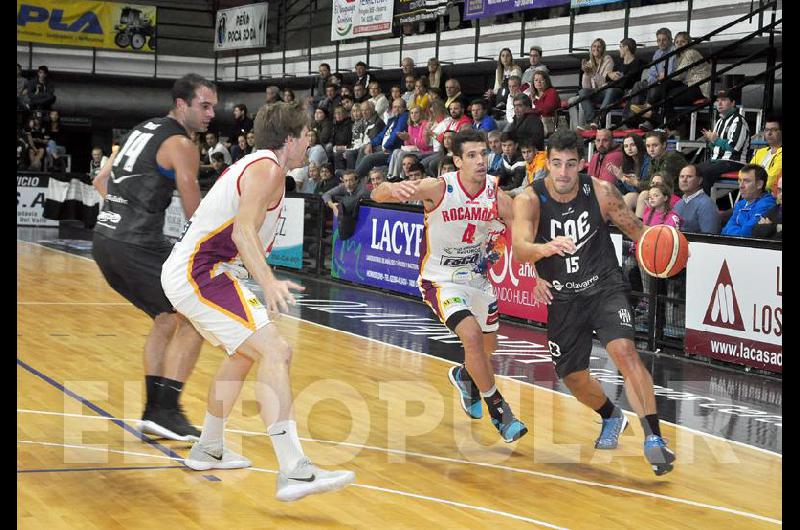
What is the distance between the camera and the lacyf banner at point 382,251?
14.4m

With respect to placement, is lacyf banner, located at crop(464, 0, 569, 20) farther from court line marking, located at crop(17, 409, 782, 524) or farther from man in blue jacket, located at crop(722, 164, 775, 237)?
court line marking, located at crop(17, 409, 782, 524)

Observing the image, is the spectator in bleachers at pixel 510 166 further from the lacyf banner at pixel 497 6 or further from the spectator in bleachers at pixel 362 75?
the spectator in bleachers at pixel 362 75

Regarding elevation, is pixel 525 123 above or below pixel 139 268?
above

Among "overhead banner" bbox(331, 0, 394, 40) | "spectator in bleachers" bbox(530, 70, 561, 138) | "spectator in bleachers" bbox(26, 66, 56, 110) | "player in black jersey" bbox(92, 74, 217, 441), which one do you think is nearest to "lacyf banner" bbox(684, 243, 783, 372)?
"spectator in bleachers" bbox(530, 70, 561, 138)

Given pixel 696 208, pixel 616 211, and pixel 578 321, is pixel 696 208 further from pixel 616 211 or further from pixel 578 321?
pixel 578 321

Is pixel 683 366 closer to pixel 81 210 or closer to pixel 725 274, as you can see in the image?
pixel 725 274

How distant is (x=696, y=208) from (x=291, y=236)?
7.76 meters

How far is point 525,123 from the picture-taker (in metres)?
15.1

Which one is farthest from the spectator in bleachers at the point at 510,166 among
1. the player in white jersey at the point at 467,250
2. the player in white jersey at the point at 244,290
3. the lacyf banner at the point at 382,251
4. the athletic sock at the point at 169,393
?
the player in white jersey at the point at 244,290

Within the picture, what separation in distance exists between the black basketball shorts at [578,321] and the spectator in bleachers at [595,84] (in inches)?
333

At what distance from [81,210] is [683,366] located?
1700 cm

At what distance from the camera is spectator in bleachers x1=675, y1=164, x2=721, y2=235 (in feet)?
Result: 35.9

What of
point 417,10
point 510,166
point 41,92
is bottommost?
point 510,166

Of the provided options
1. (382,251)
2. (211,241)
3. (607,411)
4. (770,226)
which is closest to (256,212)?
(211,241)
